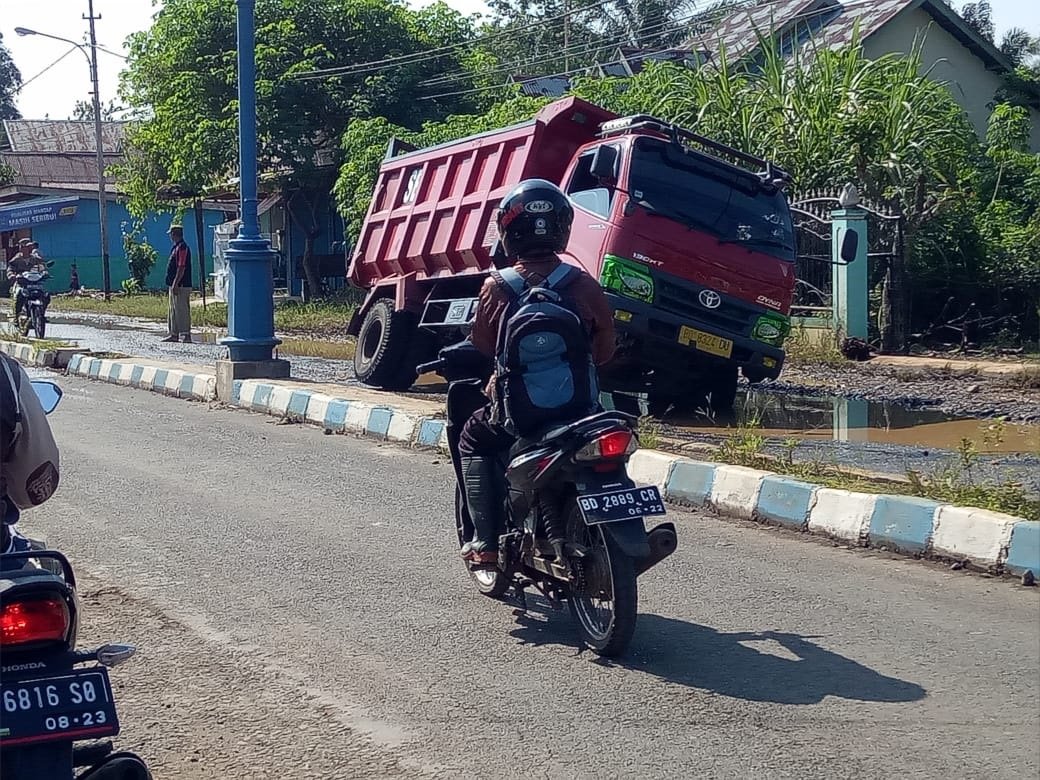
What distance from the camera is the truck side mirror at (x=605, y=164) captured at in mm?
10703

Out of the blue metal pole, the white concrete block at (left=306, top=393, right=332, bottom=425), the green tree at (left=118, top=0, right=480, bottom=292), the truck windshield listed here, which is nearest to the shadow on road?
the white concrete block at (left=306, top=393, right=332, bottom=425)

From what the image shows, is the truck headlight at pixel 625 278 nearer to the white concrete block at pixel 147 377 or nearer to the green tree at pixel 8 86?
the white concrete block at pixel 147 377

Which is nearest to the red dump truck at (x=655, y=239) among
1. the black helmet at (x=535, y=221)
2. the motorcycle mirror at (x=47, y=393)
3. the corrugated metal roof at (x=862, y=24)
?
the black helmet at (x=535, y=221)

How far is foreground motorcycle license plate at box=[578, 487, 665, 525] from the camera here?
4.48 metres

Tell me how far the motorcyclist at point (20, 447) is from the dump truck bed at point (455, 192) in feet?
28.6

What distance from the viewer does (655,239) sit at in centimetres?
1062

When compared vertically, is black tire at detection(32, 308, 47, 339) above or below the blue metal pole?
below

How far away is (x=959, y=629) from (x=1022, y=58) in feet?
110

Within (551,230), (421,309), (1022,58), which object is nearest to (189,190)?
(421,309)

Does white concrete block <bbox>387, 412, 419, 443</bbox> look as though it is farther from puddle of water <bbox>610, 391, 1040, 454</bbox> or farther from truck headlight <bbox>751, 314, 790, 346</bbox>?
truck headlight <bbox>751, 314, 790, 346</bbox>

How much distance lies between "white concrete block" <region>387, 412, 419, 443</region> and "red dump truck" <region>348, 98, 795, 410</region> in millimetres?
1444

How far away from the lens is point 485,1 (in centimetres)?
6009

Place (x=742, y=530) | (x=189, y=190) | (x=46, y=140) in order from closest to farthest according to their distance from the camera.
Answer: (x=742, y=530) < (x=189, y=190) < (x=46, y=140)

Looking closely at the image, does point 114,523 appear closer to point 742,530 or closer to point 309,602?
point 309,602
